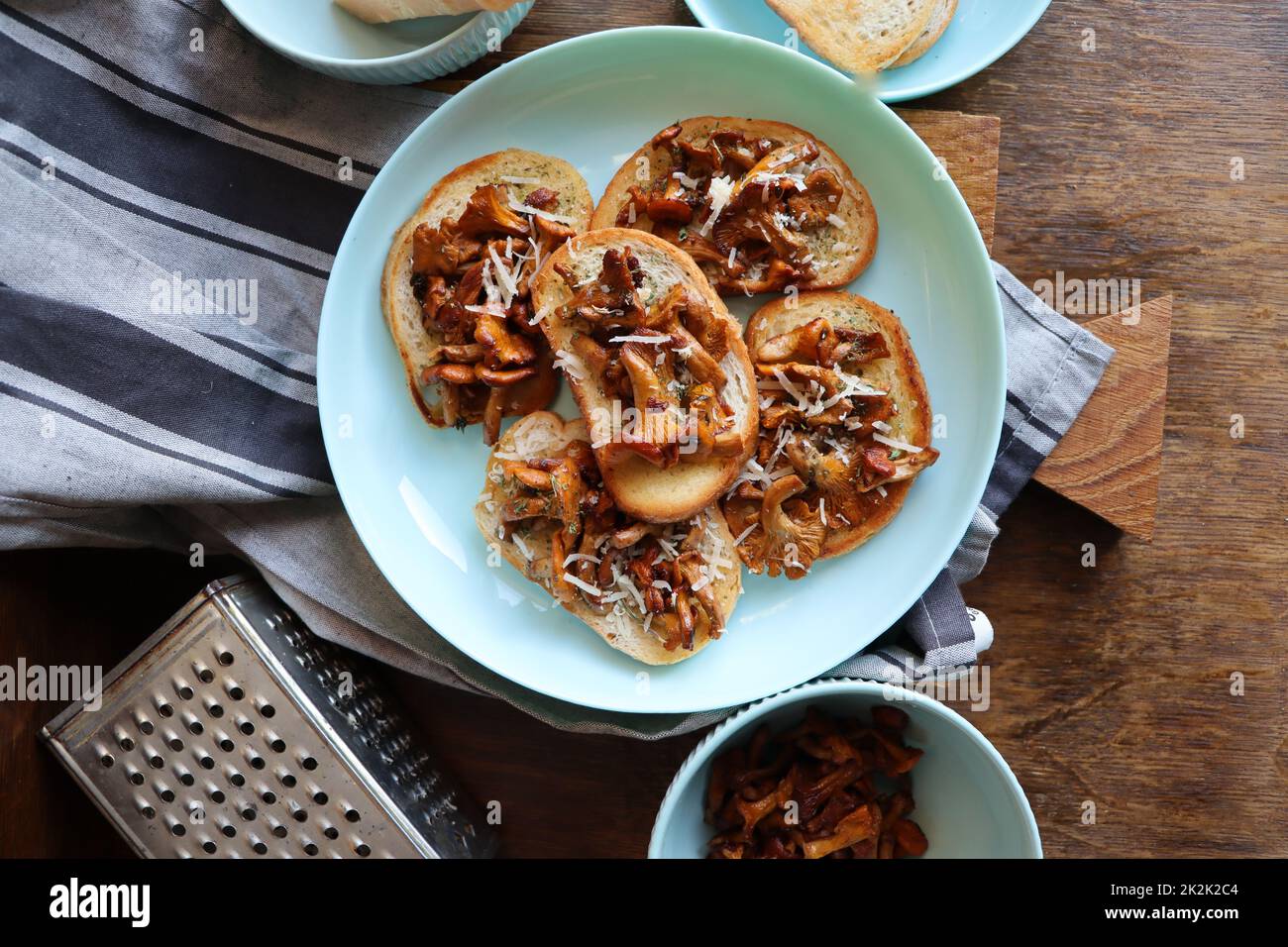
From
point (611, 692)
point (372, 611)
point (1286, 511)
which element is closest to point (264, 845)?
point (372, 611)

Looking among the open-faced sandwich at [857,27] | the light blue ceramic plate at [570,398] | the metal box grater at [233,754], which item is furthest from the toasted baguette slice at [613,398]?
the metal box grater at [233,754]

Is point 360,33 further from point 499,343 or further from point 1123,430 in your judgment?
point 1123,430

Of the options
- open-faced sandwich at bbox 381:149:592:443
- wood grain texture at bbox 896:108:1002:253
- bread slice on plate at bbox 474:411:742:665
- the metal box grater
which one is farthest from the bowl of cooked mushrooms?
wood grain texture at bbox 896:108:1002:253

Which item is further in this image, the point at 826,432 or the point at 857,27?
the point at 857,27

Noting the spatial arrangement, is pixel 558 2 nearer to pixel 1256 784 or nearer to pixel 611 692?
pixel 611 692

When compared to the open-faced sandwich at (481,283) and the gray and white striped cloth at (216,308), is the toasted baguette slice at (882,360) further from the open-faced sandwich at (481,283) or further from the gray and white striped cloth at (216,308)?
the open-faced sandwich at (481,283)

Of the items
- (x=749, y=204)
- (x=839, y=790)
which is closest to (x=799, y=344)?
(x=749, y=204)
